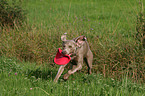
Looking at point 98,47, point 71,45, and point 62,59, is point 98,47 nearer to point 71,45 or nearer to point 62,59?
point 71,45

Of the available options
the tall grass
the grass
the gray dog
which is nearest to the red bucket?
the gray dog

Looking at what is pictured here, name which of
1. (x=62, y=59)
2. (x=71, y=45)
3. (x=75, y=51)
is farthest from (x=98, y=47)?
(x=62, y=59)

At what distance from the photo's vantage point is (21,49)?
7.70m

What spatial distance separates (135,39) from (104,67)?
1291 mm

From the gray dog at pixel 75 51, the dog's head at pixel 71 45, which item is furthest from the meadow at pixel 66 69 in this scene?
the dog's head at pixel 71 45

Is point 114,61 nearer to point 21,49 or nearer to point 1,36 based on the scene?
point 21,49

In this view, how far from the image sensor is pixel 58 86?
475cm

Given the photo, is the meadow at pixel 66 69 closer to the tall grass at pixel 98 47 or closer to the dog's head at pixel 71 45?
the tall grass at pixel 98 47

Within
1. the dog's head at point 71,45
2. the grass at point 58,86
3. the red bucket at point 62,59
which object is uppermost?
the dog's head at point 71,45

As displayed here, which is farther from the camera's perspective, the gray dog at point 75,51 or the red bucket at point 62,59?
the gray dog at point 75,51

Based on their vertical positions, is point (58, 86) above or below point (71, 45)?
below

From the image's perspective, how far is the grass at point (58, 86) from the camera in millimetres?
4184

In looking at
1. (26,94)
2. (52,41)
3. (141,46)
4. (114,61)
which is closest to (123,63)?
(114,61)

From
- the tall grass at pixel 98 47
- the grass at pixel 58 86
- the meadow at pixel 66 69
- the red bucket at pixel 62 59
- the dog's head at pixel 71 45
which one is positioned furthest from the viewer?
the tall grass at pixel 98 47
